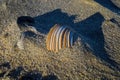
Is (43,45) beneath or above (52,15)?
beneath

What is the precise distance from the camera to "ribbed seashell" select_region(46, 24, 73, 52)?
8.61m

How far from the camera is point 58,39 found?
29.1 feet

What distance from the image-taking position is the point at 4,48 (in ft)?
28.5

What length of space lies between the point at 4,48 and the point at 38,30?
152cm

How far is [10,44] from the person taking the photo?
8.79 metres

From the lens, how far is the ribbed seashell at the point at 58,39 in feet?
28.2

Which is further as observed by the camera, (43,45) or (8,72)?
(43,45)

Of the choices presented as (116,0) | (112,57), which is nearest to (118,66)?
(112,57)

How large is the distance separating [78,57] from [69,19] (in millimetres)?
3679

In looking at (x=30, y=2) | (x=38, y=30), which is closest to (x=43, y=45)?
(x=38, y=30)

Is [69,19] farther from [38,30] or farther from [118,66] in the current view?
[118,66]

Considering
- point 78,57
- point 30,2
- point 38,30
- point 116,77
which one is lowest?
A: point 116,77

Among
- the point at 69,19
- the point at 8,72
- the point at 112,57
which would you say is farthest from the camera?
the point at 69,19

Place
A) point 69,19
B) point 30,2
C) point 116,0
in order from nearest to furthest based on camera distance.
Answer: point 69,19 → point 30,2 → point 116,0
